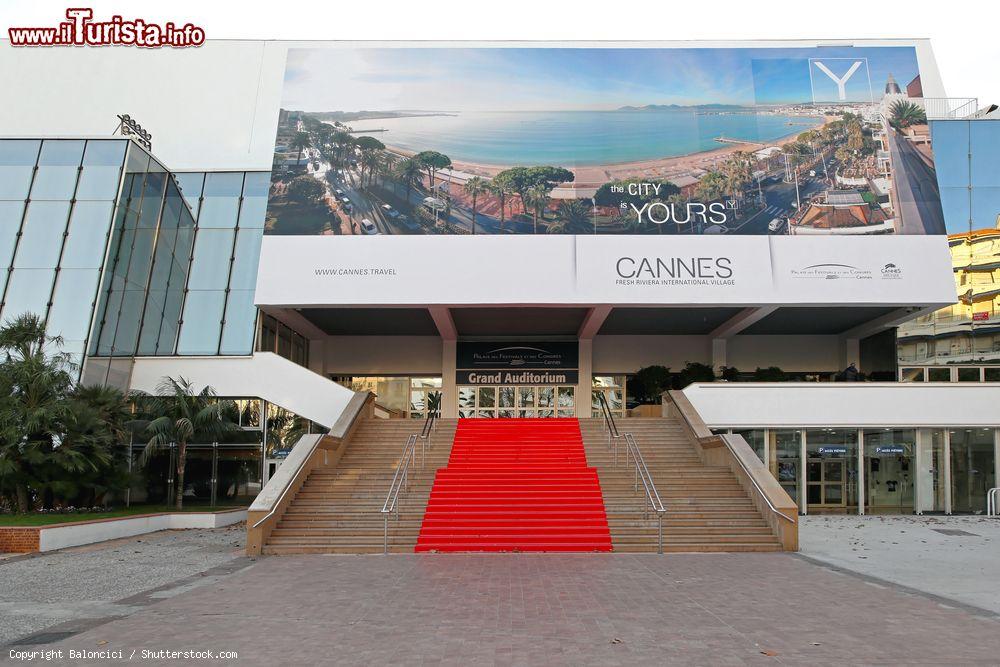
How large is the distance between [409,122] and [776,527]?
1775 centimetres

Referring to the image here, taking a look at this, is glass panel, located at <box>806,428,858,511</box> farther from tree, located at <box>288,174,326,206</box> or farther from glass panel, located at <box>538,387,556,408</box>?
tree, located at <box>288,174,326,206</box>

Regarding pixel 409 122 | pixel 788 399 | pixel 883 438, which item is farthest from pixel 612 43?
pixel 883 438

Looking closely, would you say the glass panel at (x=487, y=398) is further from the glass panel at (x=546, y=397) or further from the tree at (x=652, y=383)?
the tree at (x=652, y=383)

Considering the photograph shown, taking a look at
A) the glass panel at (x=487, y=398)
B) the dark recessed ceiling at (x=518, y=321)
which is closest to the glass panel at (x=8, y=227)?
Answer: the dark recessed ceiling at (x=518, y=321)

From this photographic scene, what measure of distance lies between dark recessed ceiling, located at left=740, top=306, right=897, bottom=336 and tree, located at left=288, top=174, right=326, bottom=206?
570 inches

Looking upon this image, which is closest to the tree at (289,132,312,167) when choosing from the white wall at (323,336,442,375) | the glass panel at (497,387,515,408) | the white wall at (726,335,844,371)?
the white wall at (323,336,442,375)

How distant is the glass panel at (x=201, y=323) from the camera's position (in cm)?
2238

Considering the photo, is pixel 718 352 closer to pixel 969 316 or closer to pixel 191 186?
pixel 969 316

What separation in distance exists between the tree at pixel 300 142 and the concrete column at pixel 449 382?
810cm

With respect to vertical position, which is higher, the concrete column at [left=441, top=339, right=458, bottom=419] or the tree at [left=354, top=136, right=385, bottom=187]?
the tree at [left=354, top=136, right=385, bottom=187]

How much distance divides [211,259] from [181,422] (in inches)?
268

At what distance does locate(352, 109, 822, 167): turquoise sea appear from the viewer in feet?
83.1

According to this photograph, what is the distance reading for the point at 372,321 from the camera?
26047 mm

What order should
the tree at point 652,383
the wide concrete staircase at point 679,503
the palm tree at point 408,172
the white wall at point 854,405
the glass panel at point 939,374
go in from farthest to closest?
1. the tree at point 652,383
2. the palm tree at point 408,172
3. the glass panel at point 939,374
4. the white wall at point 854,405
5. the wide concrete staircase at point 679,503
